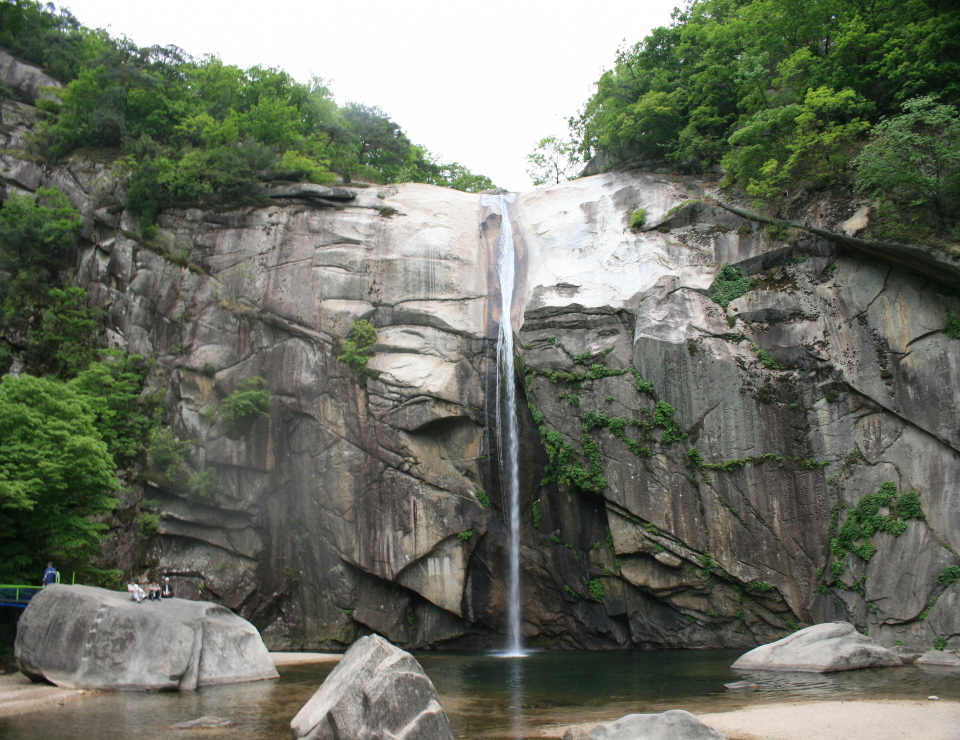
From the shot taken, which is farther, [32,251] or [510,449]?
[32,251]

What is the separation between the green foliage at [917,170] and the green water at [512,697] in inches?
457

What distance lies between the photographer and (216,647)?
14906mm

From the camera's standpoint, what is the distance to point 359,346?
79.4ft

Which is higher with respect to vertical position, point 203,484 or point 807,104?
point 807,104

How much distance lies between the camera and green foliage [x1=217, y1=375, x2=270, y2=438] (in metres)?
22.9

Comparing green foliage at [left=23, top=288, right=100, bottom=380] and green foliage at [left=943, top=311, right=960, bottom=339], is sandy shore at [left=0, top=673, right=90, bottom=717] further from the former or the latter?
green foliage at [left=943, top=311, right=960, bottom=339]

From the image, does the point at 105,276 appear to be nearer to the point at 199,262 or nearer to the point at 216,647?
the point at 199,262

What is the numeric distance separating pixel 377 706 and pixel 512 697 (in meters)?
5.09

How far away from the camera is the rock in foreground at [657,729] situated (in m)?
8.27

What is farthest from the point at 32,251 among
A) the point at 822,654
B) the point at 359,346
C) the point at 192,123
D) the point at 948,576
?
the point at 948,576

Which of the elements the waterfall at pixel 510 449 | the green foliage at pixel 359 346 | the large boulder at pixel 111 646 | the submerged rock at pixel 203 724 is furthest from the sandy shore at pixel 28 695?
the green foliage at pixel 359 346

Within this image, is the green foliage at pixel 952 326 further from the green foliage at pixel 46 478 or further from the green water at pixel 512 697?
the green foliage at pixel 46 478

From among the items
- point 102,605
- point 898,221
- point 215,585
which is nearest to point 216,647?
point 102,605

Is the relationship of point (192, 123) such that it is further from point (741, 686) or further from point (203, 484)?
point (741, 686)
